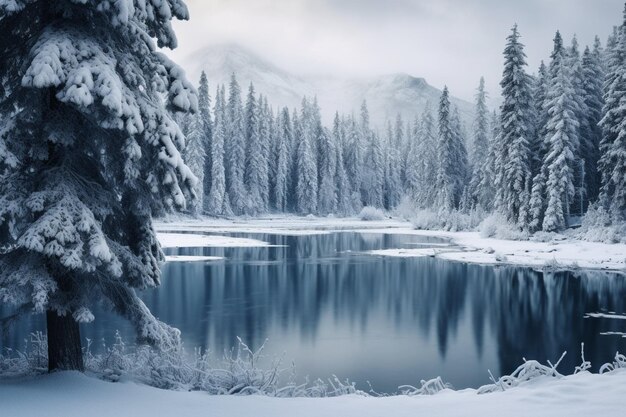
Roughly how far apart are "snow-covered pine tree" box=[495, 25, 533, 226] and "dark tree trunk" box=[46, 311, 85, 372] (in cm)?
3919

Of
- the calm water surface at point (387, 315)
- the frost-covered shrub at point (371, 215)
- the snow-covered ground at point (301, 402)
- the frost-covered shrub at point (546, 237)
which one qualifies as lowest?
the calm water surface at point (387, 315)

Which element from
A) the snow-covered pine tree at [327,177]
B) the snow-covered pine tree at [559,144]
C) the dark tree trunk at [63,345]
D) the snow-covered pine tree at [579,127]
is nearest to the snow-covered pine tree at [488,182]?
the snow-covered pine tree at [579,127]

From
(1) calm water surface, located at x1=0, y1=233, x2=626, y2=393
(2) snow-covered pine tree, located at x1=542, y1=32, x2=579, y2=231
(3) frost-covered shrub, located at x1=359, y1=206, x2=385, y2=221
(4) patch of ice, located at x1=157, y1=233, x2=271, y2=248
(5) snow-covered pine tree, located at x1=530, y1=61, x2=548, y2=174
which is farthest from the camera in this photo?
(3) frost-covered shrub, located at x1=359, y1=206, x2=385, y2=221

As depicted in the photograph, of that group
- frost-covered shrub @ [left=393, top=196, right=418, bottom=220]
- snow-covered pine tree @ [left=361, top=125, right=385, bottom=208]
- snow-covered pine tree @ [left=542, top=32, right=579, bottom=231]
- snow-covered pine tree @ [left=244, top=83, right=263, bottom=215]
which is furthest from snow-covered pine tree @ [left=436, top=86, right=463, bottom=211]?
snow-covered pine tree @ [left=361, top=125, right=385, bottom=208]

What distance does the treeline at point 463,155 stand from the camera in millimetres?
41938

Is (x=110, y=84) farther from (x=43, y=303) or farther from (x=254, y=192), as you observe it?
(x=254, y=192)

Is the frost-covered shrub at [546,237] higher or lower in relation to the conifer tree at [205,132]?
lower

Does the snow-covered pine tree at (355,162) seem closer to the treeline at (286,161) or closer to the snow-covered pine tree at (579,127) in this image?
the treeline at (286,161)

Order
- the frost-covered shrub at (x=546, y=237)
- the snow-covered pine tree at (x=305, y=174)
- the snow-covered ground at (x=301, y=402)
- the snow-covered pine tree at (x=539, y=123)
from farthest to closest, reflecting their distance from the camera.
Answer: the snow-covered pine tree at (x=305, y=174) < the snow-covered pine tree at (x=539, y=123) < the frost-covered shrub at (x=546, y=237) < the snow-covered ground at (x=301, y=402)

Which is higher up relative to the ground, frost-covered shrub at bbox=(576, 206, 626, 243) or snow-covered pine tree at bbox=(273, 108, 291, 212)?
snow-covered pine tree at bbox=(273, 108, 291, 212)

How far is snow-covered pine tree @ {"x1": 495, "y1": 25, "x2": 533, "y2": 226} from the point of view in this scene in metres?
44.2

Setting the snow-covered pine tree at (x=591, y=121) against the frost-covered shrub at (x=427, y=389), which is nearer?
the frost-covered shrub at (x=427, y=389)

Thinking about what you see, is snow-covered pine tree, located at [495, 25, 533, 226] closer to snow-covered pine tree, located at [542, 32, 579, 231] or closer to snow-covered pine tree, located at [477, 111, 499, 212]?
snow-covered pine tree, located at [542, 32, 579, 231]

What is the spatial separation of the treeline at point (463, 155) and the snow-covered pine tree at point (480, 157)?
0.45 ft
